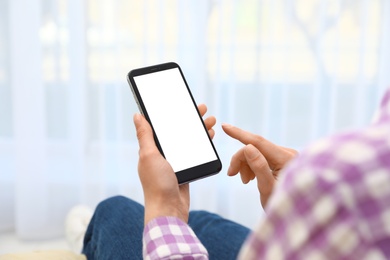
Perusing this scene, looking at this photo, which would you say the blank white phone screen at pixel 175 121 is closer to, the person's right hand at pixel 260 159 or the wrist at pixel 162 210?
the person's right hand at pixel 260 159

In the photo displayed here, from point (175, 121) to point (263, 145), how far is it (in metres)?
0.16

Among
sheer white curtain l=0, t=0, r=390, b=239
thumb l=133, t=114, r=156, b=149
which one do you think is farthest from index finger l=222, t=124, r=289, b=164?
sheer white curtain l=0, t=0, r=390, b=239

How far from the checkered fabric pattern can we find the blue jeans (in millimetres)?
850

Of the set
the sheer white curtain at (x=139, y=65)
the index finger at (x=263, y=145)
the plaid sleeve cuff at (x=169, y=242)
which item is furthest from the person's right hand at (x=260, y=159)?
the sheer white curtain at (x=139, y=65)

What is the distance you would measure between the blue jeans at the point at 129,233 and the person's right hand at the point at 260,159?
0.30m

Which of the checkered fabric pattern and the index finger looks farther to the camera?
the index finger

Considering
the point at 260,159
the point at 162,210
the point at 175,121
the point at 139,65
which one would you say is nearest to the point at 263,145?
the point at 260,159

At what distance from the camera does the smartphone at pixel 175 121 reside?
0.99m

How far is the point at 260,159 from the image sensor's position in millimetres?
906

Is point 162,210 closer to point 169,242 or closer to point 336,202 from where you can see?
point 169,242

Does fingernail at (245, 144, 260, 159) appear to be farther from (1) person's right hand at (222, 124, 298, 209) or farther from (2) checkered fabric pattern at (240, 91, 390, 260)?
(2) checkered fabric pattern at (240, 91, 390, 260)

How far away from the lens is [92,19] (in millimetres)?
1979

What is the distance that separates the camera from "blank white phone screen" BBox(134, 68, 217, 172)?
39.4 inches

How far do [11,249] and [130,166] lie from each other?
48 centimetres
